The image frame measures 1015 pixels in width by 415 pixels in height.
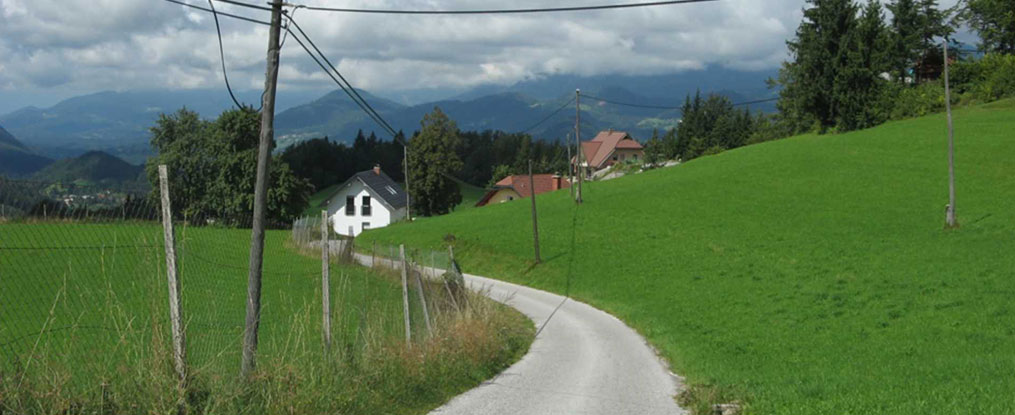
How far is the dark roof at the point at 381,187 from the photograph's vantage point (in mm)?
87938

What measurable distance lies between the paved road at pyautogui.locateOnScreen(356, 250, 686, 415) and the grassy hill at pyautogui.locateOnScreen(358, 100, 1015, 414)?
2.54ft

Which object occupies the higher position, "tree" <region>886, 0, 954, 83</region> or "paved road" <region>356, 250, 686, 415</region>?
"tree" <region>886, 0, 954, 83</region>

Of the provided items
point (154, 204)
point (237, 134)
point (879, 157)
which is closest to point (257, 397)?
point (154, 204)

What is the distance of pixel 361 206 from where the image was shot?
88.1 meters

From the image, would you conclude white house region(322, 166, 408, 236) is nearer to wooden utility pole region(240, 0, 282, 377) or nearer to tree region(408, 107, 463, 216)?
tree region(408, 107, 463, 216)

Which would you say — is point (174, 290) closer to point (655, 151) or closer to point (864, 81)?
point (864, 81)

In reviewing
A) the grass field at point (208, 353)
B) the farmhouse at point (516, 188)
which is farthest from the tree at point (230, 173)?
the grass field at point (208, 353)

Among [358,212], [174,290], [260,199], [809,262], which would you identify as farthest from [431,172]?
[174,290]

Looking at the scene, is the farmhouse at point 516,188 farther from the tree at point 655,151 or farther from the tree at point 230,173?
the tree at point 230,173

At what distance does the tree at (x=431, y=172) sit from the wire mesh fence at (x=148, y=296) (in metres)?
59.6

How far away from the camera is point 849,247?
3538 cm

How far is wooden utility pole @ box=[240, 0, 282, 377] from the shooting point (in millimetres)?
10055

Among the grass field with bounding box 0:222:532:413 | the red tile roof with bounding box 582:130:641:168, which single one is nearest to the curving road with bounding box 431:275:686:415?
the grass field with bounding box 0:222:532:413

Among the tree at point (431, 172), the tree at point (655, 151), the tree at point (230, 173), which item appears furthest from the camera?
the tree at point (655, 151)
